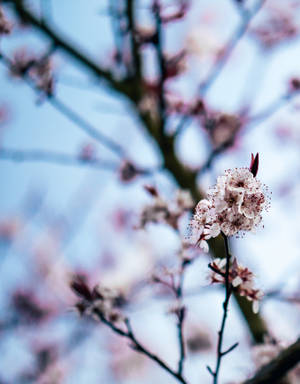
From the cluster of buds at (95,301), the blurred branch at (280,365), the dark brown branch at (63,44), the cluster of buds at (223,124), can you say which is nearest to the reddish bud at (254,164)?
the blurred branch at (280,365)

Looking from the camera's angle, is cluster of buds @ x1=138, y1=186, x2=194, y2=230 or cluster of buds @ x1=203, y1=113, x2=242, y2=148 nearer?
cluster of buds @ x1=138, y1=186, x2=194, y2=230

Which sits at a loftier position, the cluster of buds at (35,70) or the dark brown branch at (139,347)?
the cluster of buds at (35,70)

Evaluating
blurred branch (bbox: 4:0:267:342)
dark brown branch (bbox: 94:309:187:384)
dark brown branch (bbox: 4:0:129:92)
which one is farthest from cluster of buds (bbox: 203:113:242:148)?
dark brown branch (bbox: 94:309:187:384)

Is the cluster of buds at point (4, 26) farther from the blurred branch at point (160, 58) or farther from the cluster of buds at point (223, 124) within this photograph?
the cluster of buds at point (223, 124)

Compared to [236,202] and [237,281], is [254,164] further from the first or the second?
[237,281]

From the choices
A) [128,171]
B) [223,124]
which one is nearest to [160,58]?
[128,171]

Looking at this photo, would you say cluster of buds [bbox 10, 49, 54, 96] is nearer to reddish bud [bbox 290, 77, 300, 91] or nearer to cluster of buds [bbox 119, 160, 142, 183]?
cluster of buds [bbox 119, 160, 142, 183]

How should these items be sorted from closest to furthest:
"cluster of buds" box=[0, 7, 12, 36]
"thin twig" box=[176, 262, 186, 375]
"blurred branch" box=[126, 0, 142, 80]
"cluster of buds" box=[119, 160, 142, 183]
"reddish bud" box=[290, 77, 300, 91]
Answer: "thin twig" box=[176, 262, 186, 375]
"cluster of buds" box=[0, 7, 12, 36]
"reddish bud" box=[290, 77, 300, 91]
"blurred branch" box=[126, 0, 142, 80]
"cluster of buds" box=[119, 160, 142, 183]
